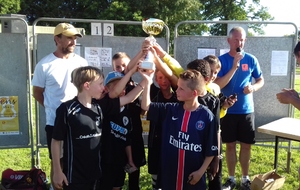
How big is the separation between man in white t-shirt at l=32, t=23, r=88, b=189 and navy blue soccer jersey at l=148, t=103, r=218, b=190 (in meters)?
1.19

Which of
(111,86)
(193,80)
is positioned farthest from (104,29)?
(193,80)

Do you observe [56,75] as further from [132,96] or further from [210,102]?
[210,102]

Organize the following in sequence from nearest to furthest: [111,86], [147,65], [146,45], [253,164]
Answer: [147,65], [146,45], [111,86], [253,164]

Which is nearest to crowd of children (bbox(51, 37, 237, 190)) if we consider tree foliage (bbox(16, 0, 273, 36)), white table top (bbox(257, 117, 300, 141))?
white table top (bbox(257, 117, 300, 141))

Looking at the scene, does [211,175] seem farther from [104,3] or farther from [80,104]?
[104,3]

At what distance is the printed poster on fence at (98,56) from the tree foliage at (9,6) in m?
29.1

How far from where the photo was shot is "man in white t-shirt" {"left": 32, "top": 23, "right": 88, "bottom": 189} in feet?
11.8

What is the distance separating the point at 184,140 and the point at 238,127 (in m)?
1.88

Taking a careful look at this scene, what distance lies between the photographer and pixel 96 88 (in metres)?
2.84

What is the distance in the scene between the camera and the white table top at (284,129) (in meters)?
3.75

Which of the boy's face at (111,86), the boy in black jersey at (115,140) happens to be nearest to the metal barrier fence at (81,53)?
the boy's face at (111,86)

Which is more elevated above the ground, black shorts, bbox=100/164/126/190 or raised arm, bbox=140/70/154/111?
raised arm, bbox=140/70/154/111

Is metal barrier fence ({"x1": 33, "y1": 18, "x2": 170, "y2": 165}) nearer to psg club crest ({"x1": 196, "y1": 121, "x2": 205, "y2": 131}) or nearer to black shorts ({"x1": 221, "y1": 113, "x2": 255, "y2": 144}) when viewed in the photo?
black shorts ({"x1": 221, "y1": 113, "x2": 255, "y2": 144})

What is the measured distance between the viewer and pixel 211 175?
3.14 m
